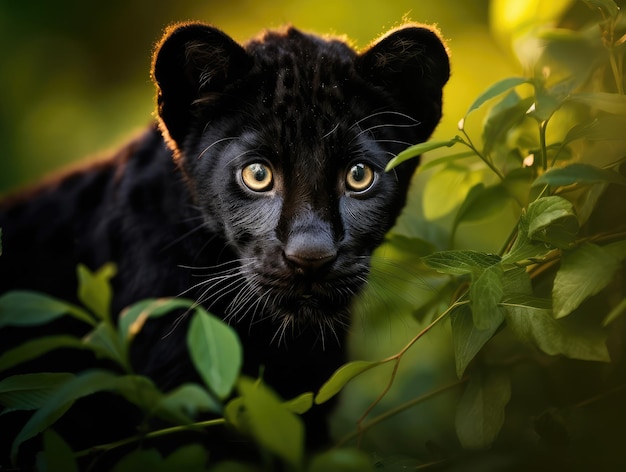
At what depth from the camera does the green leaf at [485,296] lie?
1315 millimetres

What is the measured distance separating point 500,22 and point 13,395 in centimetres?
169

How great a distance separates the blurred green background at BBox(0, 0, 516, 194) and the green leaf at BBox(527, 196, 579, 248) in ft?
12.4

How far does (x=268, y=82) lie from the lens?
217 centimetres

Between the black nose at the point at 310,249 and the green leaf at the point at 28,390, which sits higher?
the black nose at the point at 310,249

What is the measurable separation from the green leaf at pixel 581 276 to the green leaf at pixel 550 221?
40 millimetres

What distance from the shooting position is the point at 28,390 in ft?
4.32

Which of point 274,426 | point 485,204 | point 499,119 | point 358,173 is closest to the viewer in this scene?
point 274,426

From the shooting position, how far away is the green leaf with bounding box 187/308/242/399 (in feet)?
3.44

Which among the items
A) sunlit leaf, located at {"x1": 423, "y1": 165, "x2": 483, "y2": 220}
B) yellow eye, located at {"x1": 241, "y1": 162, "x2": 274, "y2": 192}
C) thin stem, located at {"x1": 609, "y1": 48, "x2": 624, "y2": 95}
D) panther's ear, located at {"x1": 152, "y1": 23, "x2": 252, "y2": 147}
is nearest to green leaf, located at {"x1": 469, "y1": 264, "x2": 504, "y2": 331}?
thin stem, located at {"x1": 609, "y1": 48, "x2": 624, "y2": 95}

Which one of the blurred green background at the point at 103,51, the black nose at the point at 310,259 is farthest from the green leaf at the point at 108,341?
the blurred green background at the point at 103,51

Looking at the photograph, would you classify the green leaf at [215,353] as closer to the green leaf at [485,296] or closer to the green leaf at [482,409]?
the green leaf at [485,296]

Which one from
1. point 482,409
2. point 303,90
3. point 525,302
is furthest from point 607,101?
point 303,90

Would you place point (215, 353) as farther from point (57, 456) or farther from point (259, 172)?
point (259, 172)

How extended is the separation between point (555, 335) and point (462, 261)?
233mm
